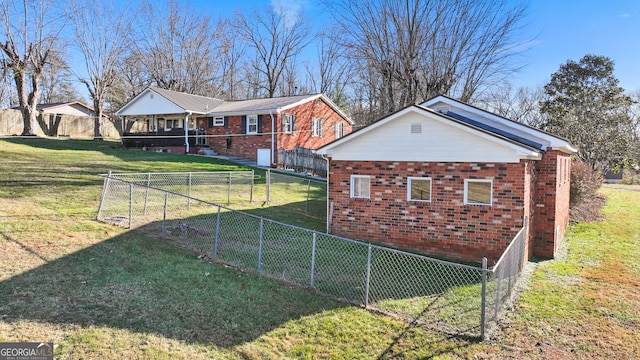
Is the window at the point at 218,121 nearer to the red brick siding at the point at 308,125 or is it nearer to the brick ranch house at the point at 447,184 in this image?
the red brick siding at the point at 308,125

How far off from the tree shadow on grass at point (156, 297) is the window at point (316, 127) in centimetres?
2058

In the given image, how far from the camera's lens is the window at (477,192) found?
31.7 ft

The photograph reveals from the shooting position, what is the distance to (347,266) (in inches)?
328

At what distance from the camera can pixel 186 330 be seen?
5.02m

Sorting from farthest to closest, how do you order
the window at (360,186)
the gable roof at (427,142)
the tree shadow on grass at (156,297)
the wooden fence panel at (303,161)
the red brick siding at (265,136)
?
the red brick siding at (265,136) → the wooden fence panel at (303,161) → the window at (360,186) → the gable roof at (427,142) → the tree shadow on grass at (156,297)

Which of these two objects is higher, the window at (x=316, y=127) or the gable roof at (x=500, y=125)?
the window at (x=316, y=127)

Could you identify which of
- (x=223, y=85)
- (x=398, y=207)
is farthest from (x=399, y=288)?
(x=223, y=85)

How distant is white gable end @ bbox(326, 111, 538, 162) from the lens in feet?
30.8

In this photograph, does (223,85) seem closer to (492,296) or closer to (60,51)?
(60,51)

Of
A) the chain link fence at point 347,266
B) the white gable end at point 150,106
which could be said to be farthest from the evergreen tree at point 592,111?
the white gable end at point 150,106

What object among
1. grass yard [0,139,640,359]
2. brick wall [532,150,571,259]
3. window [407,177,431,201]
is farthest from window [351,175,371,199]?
brick wall [532,150,571,259]

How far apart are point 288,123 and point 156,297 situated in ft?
64.9

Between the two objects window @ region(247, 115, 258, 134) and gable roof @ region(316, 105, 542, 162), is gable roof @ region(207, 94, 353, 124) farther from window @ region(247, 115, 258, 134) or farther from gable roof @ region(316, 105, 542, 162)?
gable roof @ region(316, 105, 542, 162)

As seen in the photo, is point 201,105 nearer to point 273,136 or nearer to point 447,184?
point 273,136
